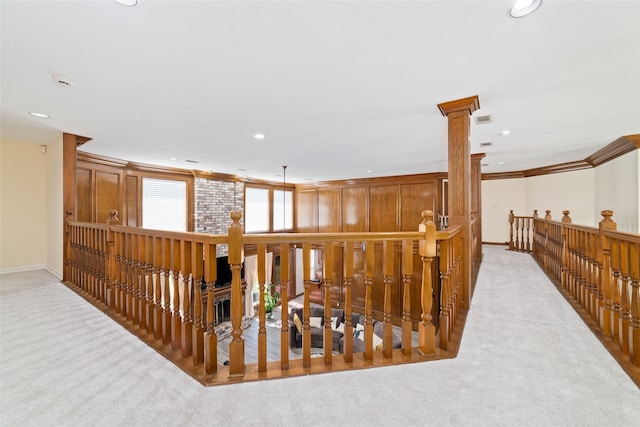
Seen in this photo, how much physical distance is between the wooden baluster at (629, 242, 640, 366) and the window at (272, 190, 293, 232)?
8263mm

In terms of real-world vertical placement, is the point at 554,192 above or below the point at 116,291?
above

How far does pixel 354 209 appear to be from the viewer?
896 cm

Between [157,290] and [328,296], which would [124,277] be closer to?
[157,290]

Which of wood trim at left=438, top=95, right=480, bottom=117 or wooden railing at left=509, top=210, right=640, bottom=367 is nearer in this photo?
wooden railing at left=509, top=210, right=640, bottom=367

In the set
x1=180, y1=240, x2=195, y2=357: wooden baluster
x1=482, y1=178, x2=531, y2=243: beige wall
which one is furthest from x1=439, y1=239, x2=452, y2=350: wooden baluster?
x1=482, y1=178, x2=531, y2=243: beige wall

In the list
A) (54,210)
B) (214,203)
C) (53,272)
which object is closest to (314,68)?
(54,210)

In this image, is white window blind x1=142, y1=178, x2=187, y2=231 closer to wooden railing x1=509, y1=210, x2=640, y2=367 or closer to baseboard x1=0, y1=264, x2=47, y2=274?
baseboard x1=0, y1=264, x2=47, y2=274

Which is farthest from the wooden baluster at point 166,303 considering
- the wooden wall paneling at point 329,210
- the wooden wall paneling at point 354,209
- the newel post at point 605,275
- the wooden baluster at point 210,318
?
the wooden wall paneling at point 329,210

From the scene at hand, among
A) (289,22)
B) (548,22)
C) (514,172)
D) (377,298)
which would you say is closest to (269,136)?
(289,22)

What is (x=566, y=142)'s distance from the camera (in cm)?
421

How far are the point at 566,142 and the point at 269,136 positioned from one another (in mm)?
4633

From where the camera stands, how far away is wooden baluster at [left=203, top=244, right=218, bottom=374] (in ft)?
4.83

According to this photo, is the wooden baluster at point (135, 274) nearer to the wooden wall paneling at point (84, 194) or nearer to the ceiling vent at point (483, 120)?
the ceiling vent at point (483, 120)

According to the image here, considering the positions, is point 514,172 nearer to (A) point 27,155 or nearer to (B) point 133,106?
(B) point 133,106
